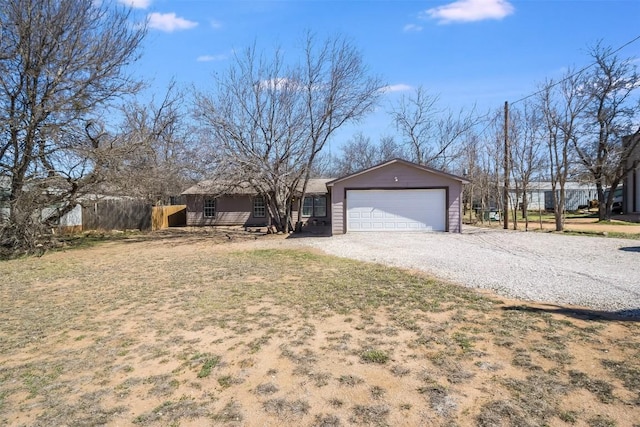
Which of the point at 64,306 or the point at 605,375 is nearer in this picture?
the point at 605,375

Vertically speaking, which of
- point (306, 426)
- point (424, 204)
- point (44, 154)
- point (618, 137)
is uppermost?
point (618, 137)

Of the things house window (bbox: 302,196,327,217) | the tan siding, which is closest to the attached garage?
house window (bbox: 302,196,327,217)

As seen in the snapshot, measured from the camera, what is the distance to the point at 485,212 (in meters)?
25.5

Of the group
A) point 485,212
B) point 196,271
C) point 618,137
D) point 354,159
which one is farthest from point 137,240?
point 618,137

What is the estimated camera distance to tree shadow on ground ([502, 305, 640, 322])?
16.9 feet

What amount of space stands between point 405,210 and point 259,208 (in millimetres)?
11321

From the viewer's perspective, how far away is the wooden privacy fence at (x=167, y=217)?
2430 centimetres

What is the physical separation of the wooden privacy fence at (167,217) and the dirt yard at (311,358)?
17.1m

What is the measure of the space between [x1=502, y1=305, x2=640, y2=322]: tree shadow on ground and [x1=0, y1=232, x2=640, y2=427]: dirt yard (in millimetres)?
51

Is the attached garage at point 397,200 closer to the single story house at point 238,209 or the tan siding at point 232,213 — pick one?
the single story house at point 238,209

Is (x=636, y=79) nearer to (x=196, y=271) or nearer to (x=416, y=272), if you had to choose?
(x=416, y=272)

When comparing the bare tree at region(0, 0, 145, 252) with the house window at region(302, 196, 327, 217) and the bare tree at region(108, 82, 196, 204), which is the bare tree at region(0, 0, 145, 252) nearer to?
the bare tree at region(108, 82, 196, 204)

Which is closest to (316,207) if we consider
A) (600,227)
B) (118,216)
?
(118,216)

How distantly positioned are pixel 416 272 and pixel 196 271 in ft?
16.9
